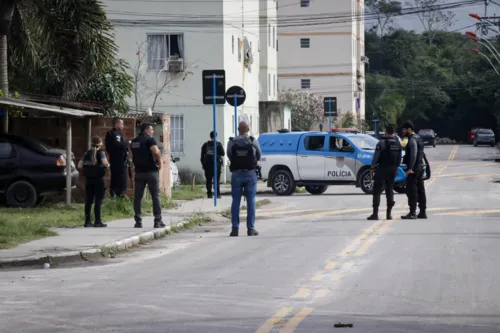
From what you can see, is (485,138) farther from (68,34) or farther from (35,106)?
(35,106)

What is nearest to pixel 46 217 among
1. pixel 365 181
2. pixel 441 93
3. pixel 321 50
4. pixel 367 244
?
pixel 367 244

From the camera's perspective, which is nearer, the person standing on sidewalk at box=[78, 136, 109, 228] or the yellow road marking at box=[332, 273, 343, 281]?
the yellow road marking at box=[332, 273, 343, 281]

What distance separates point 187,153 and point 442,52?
76.8 meters

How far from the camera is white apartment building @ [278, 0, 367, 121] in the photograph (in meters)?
82.1

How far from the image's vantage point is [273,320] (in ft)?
30.5

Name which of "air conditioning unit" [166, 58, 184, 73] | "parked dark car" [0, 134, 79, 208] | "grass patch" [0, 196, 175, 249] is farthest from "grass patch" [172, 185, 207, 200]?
"air conditioning unit" [166, 58, 184, 73]

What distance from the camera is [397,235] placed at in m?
17.3

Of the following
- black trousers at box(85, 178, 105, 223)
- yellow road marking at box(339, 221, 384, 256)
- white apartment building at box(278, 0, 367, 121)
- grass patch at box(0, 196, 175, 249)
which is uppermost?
white apartment building at box(278, 0, 367, 121)

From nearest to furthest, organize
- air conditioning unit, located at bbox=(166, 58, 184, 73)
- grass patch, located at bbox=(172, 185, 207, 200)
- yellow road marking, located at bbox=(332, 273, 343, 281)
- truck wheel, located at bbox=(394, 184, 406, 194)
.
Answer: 1. yellow road marking, located at bbox=(332, 273, 343, 281)
2. grass patch, located at bbox=(172, 185, 207, 200)
3. truck wheel, located at bbox=(394, 184, 406, 194)
4. air conditioning unit, located at bbox=(166, 58, 184, 73)

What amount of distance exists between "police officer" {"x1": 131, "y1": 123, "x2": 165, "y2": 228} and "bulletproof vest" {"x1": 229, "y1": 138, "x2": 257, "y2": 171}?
1.75 m

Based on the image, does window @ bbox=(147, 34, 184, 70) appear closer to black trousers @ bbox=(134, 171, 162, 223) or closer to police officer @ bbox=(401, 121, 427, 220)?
police officer @ bbox=(401, 121, 427, 220)

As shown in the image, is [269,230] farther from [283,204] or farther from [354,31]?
[354,31]

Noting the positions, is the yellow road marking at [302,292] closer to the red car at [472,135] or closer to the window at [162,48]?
the window at [162,48]

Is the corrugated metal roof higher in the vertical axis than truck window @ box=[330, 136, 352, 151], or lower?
higher
